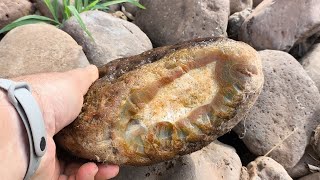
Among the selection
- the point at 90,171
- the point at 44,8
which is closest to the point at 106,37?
the point at 44,8

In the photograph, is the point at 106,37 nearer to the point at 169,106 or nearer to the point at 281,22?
the point at 169,106

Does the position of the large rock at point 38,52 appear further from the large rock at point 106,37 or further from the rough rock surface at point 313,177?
the rough rock surface at point 313,177

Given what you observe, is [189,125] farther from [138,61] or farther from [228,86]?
[138,61]

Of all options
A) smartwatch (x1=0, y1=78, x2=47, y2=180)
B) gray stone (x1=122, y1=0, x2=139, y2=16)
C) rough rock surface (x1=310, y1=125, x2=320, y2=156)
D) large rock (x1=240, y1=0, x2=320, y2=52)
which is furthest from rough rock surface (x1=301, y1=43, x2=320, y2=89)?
smartwatch (x1=0, y1=78, x2=47, y2=180)

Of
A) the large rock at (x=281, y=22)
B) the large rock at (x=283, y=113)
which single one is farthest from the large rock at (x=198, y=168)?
the large rock at (x=281, y=22)

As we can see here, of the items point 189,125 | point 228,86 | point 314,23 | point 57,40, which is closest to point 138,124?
point 189,125

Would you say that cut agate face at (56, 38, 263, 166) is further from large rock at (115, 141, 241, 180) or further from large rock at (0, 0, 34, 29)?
large rock at (0, 0, 34, 29)

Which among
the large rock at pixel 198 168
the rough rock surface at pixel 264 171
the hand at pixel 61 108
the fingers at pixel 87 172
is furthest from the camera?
the rough rock surface at pixel 264 171
